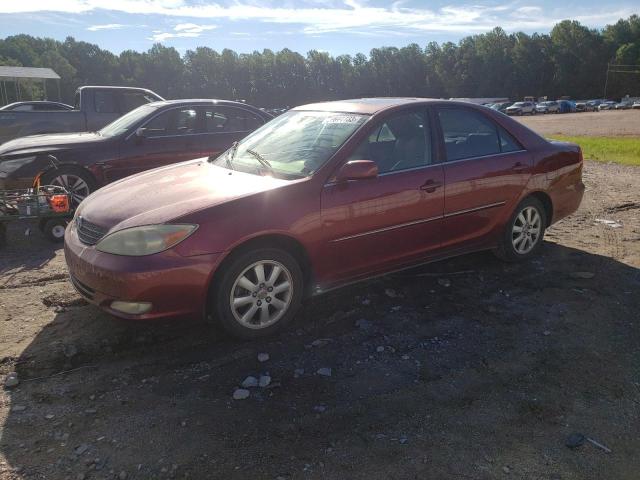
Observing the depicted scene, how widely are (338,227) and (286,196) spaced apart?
50 centimetres

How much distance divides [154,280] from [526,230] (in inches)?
152

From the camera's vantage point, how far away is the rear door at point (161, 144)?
25.2ft

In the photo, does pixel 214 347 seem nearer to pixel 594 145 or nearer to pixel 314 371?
pixel 314 371

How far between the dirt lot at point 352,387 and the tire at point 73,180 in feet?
8.05

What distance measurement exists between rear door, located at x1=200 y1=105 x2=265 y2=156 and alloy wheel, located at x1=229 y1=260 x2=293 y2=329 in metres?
4.66

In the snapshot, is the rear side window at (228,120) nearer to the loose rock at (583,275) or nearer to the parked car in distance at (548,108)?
the loose rock at (583,275)

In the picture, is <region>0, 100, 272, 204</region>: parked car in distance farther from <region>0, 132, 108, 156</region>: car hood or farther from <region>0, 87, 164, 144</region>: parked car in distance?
<region>0, 87, 164, 144</region>: parked car in distance

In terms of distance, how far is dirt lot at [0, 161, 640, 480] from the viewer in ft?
9.04

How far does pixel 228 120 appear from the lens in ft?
28.2

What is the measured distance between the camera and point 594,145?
1802cm

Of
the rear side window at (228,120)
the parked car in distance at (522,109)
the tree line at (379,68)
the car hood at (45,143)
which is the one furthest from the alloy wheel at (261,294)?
the tree line at (379,68)

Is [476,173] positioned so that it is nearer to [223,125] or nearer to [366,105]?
[366,105]

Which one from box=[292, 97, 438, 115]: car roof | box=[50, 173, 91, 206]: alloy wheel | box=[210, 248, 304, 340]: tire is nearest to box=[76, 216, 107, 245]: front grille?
box=[210, 248, 304, 340]: tire

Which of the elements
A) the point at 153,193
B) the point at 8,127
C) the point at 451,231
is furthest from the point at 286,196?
the point at 8,127
